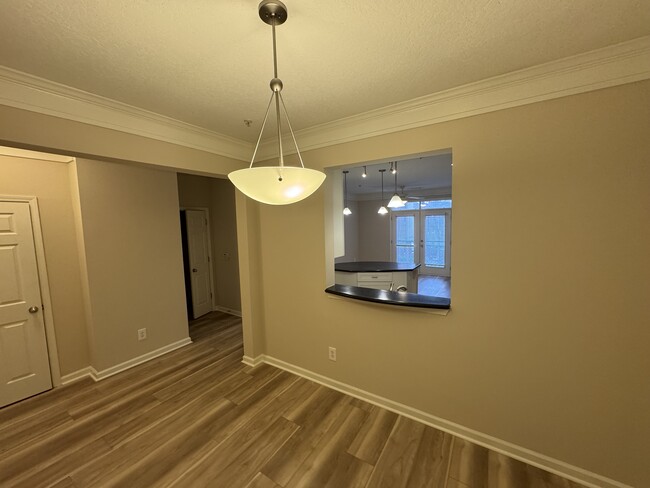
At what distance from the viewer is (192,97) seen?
1799mm

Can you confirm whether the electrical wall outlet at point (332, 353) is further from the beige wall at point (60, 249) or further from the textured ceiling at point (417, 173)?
the beige wall at point (60, 249)

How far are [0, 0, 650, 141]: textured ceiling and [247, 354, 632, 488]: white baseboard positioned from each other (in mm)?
2453

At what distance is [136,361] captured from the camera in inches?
123

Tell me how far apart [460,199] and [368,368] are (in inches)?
64.9

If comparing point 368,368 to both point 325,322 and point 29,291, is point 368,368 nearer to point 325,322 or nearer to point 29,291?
point 325,322

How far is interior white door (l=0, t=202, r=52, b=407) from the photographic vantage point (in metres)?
2.44

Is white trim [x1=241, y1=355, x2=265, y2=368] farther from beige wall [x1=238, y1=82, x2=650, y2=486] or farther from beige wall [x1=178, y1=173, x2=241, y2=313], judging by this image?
beige wall [x1=178, y1=173, x2=241, y2=313]

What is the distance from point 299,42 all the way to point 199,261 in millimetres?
4490

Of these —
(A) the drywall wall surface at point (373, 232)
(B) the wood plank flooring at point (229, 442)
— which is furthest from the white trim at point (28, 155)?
(A) the drywall wall surface at point (373, 232)

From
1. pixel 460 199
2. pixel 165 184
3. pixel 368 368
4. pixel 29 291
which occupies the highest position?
pixel 165 184

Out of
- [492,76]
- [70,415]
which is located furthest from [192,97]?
[70,415]

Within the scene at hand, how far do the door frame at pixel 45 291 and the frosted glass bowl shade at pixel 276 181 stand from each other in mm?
2889

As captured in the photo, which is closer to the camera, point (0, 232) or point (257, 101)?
point (257, 101)

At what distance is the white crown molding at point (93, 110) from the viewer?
1.49m
